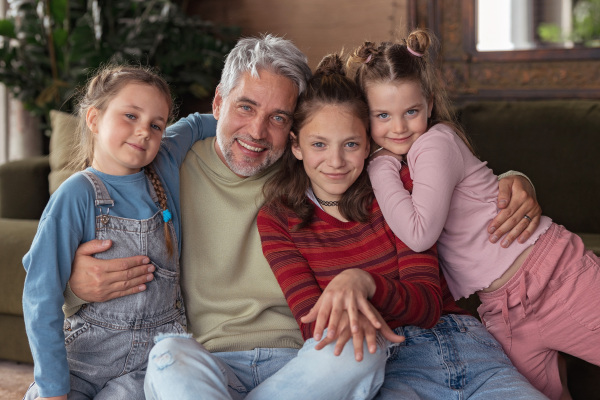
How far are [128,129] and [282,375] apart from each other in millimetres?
681

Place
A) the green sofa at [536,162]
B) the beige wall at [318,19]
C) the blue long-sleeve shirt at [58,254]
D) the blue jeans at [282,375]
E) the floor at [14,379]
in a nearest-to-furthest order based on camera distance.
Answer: the blue jeans at [282,375], the blue long-sleeve shirt at [58,254], the floor at [14,379], the green sofa at [536,162], the beige wall at [318,19]

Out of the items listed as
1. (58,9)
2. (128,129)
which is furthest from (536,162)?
(58,9)

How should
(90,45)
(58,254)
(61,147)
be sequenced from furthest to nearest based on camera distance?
(90,45), (61,147), (58,254)

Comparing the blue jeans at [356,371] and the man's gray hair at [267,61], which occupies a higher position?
the man's gray hair at [267,61]

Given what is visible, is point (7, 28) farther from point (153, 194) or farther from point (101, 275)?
point (101, 275)

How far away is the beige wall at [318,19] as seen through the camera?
13.4ft

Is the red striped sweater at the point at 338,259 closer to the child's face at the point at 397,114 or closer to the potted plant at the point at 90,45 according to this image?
the child's face at the point at 397,114

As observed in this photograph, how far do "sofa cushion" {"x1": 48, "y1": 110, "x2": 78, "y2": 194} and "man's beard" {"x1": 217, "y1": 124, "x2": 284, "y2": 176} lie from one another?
128 centimetres

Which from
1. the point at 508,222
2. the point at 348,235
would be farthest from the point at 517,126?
the point at 348,235

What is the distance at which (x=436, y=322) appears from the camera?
1551mm

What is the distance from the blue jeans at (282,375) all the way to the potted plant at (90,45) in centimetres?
282

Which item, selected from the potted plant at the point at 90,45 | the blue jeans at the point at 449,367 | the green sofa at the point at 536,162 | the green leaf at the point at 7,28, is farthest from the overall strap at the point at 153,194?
the green leaf at the point at 7,28

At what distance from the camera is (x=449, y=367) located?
5.05ft

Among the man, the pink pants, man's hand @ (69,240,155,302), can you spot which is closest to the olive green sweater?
the man
